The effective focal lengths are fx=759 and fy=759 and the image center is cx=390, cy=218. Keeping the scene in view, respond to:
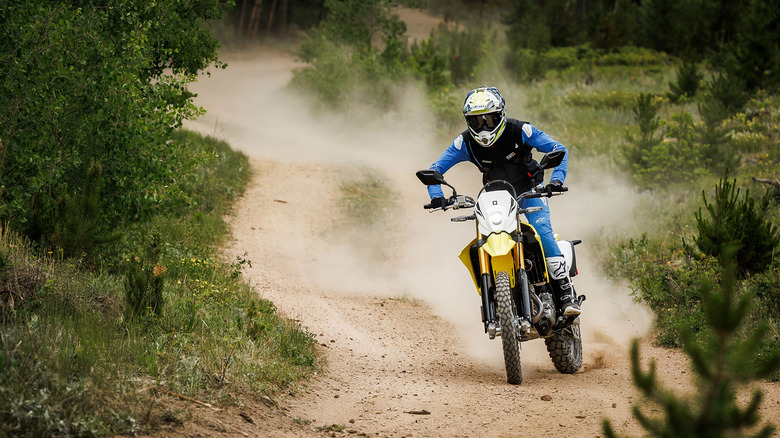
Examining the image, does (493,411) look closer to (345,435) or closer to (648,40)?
(345,435)

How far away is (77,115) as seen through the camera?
331 inches

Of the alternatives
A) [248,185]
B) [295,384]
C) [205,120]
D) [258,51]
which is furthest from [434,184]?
[258,51]

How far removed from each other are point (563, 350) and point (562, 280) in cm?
73

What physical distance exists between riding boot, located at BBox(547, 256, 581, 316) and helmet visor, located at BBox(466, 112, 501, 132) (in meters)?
1.40

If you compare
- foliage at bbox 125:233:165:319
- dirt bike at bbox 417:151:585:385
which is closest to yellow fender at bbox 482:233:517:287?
dirt bike at bbox 417:151:585:385

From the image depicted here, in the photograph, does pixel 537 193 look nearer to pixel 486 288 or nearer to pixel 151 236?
pixel 486 288

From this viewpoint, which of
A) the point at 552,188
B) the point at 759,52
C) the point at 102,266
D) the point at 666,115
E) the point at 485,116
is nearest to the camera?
the point at 552,188

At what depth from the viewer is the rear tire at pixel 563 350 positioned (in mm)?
7531

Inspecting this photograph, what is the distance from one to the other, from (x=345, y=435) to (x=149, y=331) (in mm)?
2031

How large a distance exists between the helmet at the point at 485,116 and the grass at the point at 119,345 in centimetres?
272

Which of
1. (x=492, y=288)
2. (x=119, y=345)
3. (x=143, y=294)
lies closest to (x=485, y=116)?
(x=492, y=288)

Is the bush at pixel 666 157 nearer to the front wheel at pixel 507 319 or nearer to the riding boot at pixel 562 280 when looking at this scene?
the riding boot at pixel 562 280

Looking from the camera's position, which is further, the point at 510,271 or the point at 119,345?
the point at 510,271

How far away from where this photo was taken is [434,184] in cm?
746
